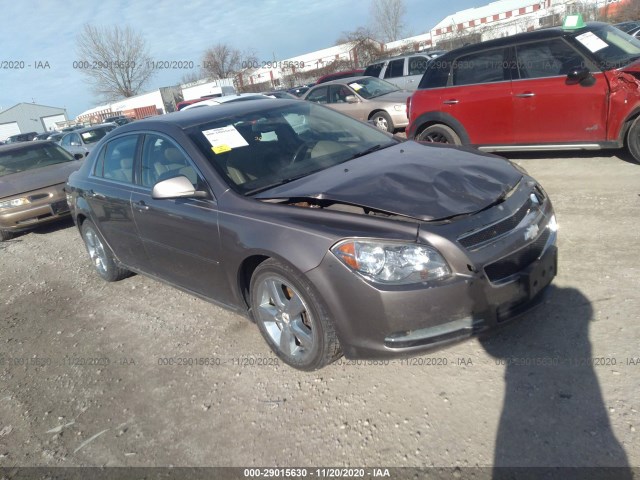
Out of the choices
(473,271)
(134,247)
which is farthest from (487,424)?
(134,247)

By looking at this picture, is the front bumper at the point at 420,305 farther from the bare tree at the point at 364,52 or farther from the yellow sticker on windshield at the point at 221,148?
the bare tree at the point at 364,52

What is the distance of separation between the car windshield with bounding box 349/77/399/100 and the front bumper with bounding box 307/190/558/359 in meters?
9.70

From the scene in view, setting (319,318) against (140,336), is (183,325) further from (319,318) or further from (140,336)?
(319,318)

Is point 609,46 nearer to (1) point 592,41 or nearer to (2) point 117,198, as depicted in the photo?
(1) point 592,41

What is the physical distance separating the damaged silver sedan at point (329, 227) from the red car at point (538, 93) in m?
3.21

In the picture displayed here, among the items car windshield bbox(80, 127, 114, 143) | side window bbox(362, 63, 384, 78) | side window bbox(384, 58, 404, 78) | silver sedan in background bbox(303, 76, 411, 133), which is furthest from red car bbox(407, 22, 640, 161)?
car windshield bbox(80, 127, 114, 143)

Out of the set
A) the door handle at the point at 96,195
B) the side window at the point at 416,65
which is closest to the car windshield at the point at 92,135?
the side window at the point at 416,65

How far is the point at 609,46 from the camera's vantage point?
6.00 meters

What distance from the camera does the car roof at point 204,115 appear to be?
12.6ft

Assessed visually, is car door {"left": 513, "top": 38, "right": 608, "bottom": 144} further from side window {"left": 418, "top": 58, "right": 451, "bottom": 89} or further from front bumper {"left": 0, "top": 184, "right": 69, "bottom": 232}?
front bumper {"left": 0, "top": 184, "right": 69, "bottom": 232}

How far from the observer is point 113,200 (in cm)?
437

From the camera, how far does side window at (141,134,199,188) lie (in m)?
3.57

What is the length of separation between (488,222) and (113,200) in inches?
128

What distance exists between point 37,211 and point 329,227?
270 inches
